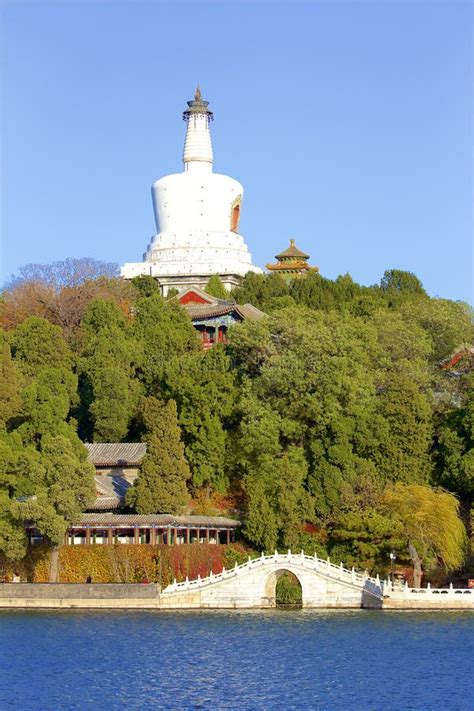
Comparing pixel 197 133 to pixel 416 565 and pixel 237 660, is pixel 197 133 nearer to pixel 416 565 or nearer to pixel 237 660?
pixel 416 565

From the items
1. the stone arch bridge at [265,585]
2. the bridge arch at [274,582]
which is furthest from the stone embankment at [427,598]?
the bridge arch at [274,582]

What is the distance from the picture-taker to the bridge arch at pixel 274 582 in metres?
56.0

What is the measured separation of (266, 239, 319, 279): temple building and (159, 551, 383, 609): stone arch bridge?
4850cm

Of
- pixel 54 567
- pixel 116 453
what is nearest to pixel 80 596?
pixel 54 567

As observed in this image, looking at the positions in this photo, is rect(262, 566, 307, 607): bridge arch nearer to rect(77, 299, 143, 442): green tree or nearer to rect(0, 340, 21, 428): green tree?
rect(77, 299, 143, 442): green tree

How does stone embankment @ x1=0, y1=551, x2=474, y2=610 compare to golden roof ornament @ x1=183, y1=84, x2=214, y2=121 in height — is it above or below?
below

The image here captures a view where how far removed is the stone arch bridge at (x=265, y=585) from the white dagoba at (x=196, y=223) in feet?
122

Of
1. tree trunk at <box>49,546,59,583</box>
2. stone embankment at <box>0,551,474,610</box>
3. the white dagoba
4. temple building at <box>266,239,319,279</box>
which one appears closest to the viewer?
stone embankment at <box>0,551,474,610</box>

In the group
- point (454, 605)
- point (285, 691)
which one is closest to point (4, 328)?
point (454, 605)

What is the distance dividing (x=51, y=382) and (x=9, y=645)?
845 inches

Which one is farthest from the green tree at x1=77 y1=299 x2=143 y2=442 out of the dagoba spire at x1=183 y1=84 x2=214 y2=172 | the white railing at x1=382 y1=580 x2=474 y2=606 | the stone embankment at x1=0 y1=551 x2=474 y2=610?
the dagoba spire at x1=183 y1=84 x2=214 y2=172

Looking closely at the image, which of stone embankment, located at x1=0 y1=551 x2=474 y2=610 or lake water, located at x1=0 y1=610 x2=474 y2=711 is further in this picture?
stone embankment, located at x1=0 y1=551 x2=474 y2=610

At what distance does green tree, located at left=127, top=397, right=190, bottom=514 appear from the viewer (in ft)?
192

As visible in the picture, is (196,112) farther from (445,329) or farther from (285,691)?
(285,691)
